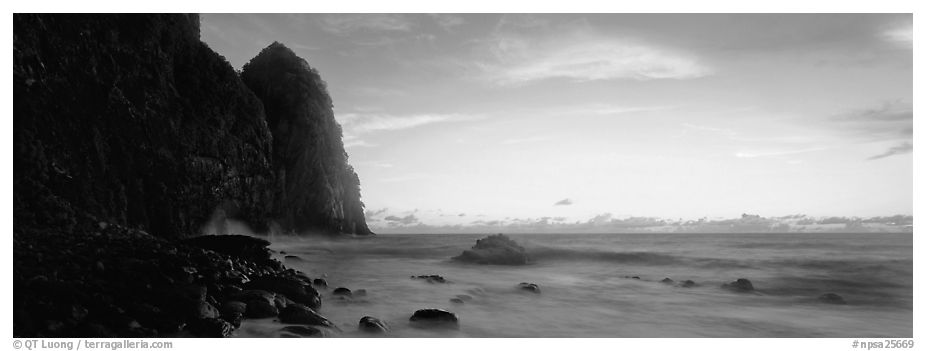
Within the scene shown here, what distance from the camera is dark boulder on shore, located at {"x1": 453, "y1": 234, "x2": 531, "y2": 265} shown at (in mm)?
18656

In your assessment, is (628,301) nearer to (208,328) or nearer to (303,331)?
Result: (303,331)

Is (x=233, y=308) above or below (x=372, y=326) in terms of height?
above

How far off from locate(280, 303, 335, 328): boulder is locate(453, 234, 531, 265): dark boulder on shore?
1188cm

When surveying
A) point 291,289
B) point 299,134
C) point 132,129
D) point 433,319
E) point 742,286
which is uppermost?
point 299,134

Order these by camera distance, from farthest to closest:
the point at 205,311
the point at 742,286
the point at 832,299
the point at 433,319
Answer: the point at 742,286, the point at 832,299, the point at 433,319, the point at 205,311

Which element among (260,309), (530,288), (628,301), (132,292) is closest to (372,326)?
(260,309)

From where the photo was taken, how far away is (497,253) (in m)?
18.7

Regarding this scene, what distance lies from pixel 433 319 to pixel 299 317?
2063 millimetres

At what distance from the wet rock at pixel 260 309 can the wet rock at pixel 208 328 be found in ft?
3.00

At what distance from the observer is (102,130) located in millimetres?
14805

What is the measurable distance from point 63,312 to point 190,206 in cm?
1711

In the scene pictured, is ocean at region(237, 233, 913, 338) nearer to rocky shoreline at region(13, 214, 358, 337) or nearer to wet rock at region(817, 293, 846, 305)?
wet rock at region(817, 293, 846, 305)

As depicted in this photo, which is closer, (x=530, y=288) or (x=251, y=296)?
(x=251, y=296)
